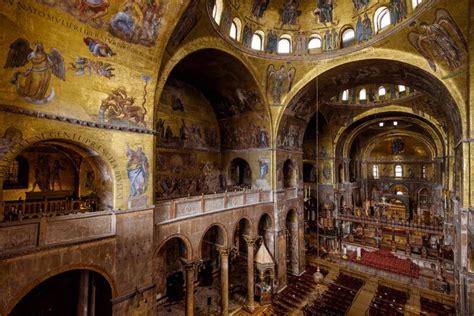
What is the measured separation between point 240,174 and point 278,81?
25.2 feet

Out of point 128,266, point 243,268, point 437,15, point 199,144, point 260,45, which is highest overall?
point 260,45

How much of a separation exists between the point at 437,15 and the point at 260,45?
8158 mm

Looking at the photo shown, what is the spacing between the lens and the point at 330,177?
24.6m

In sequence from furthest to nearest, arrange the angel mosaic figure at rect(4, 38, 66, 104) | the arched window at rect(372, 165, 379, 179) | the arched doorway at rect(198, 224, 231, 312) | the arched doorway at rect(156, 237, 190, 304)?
1. the arched window at rect(372, 165, 379, 179)
2. the arched doorway at rect(156, 237, 190, 304)
3. the arched doorway at rect(198, 224, 231, 312)
4. the angel mosaic figure at rect(4, 38, 66, 104)

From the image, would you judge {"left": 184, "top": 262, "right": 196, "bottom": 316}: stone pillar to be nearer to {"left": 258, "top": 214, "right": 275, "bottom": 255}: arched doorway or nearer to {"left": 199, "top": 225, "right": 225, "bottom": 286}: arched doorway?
{"left": 199, "top": 225, "right": 225, "bottom": 286}: arched doorway

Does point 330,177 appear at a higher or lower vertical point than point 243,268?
higher

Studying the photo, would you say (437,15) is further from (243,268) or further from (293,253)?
(243,268)

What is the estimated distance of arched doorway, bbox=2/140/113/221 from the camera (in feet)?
26.5

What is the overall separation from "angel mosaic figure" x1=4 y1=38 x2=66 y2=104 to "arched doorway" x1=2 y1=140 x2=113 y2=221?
7.36 ft

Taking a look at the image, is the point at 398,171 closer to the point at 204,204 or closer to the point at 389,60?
the point at 389,60

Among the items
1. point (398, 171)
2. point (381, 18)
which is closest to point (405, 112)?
point (381, 18)

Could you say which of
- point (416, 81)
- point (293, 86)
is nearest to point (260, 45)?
point (293, 86)

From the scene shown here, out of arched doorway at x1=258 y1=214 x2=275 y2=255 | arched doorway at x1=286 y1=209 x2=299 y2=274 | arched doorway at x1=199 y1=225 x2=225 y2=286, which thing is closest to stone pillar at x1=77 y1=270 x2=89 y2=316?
arched doorway at x1=199 y1=225 x2=225 y2=286

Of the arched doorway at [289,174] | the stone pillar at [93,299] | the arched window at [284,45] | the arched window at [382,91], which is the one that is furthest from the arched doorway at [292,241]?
the arched window at [382,91]
